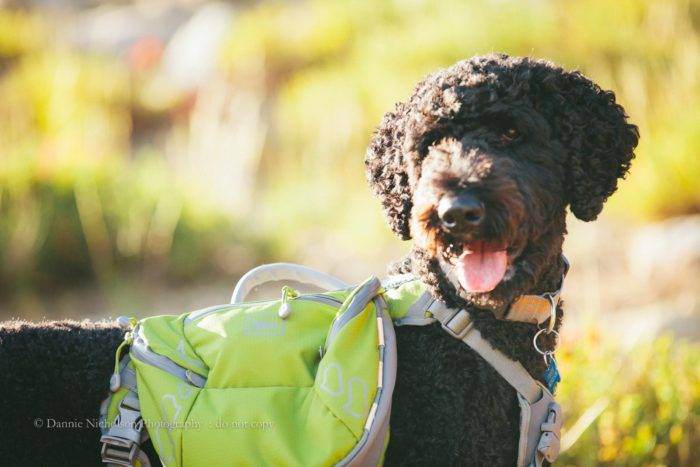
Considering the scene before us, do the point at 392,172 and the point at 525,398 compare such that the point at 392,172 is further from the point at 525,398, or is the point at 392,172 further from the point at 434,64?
the point at 434,64

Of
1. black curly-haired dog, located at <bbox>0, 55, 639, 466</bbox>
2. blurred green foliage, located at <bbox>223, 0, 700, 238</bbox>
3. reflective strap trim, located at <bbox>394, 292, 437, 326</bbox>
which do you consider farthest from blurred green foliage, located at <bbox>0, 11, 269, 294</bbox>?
reflective strap trim, located at <bbox>394, 292, 437, 326</bbox>

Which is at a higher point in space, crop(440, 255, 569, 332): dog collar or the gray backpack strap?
crop(440, 255, 569, 332): dog collar

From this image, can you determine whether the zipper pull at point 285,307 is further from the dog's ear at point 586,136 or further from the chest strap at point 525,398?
the dog's ear at point 586,136

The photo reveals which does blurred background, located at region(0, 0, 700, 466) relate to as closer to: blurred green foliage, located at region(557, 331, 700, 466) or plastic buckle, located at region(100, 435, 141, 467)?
blurred green foliage, located at region(557, 331, 700, 466)

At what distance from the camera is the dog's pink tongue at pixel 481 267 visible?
2350 mm

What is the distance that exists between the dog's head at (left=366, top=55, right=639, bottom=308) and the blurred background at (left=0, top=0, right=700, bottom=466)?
148cm

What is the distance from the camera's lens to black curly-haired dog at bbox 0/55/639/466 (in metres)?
2.32

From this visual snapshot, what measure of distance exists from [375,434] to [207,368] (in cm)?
61

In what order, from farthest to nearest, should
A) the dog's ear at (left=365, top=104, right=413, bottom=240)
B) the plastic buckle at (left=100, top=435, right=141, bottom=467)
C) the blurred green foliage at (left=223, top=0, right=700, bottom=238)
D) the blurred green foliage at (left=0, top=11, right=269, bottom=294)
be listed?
the blurred green foliage at (left=223, top=0, right=700, bottom=238)
the blurred green foliage at (left=0, top=11, right=269, bottom=294)
the dog's ear at (left=365, top=104, right=413, bottom=240)
the plastic buckle at (left=100, top=435, right=141, bottom=467)

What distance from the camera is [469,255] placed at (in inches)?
Answer: 94.8

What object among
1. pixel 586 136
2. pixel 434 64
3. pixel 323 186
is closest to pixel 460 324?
pixel 586 136

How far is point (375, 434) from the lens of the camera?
2.26m

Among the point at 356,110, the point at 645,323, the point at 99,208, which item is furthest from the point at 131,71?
the point at 645,323

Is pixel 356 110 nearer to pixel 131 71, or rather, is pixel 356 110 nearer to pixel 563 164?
pixel 131 71
